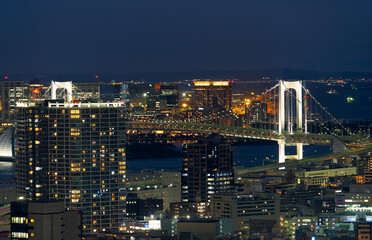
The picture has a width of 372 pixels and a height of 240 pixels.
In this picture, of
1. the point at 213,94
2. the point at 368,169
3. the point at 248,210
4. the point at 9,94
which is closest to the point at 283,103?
the point at 368,169

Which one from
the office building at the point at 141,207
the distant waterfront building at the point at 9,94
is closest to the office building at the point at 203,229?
the office building at the point at 141,207

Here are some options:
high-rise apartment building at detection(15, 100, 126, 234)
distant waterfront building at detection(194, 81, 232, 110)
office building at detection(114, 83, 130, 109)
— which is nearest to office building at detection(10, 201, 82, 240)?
high-rise apartment building at detection(15, 100, 126, 234)

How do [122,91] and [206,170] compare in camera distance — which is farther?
[122,91]

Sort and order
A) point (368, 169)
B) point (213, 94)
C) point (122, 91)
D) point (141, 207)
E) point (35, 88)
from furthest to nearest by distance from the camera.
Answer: point (122, 91) → point (213, 94) → point (35, 88) → point (368, 169) → point (141, 207)

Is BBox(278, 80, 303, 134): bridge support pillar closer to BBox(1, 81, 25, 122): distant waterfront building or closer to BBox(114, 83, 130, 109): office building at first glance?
BBox(1, 81, 25, 122): distant waterfront building

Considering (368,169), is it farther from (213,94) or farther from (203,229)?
(213,94)

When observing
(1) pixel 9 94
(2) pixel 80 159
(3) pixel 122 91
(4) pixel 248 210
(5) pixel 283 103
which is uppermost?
(3) pixel 122 91

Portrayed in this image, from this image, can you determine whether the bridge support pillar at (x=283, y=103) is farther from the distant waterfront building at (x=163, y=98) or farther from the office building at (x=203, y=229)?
the office building at (x=203, y=229)
